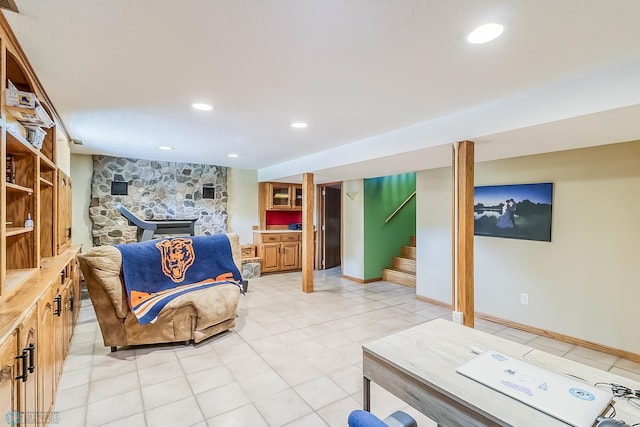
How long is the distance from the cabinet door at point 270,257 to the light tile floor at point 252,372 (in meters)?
2.25

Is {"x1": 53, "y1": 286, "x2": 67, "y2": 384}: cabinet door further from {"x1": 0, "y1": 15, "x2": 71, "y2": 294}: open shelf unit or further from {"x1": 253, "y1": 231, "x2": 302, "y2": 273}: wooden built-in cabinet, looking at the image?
{"x1": 253, "y1": 231, "x2": 302, "y2": 273}: wooden built-in cabinet

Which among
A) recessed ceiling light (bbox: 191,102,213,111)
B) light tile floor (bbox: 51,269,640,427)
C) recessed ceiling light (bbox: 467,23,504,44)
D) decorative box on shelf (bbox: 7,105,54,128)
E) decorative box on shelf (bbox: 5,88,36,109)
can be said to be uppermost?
recessed ceiling light (bbox: 191,102,213,111)

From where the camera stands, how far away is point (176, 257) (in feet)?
11.5

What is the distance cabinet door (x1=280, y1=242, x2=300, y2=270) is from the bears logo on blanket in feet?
10.6

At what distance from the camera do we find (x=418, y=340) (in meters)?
1.60

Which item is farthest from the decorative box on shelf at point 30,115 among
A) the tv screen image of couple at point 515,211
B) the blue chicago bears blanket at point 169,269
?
the tv screen image of couple at point 515,211

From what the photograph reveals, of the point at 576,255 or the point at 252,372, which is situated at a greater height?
the point at 576,255

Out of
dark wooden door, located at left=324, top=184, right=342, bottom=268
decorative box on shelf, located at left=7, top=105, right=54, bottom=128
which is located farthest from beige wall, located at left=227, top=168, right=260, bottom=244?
decorative box on shelf, located at left=7, top=105, right=54, bottom=128

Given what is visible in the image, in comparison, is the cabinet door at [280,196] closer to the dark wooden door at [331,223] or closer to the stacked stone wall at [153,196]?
the dark wooden door at [331,223]

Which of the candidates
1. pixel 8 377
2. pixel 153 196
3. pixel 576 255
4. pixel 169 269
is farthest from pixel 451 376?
pixel 153 196

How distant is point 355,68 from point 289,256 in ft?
17.6

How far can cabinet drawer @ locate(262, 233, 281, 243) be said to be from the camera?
6562mm

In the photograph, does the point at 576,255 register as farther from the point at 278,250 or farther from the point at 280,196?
the point at 280,196

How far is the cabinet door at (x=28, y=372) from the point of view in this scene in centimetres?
133
